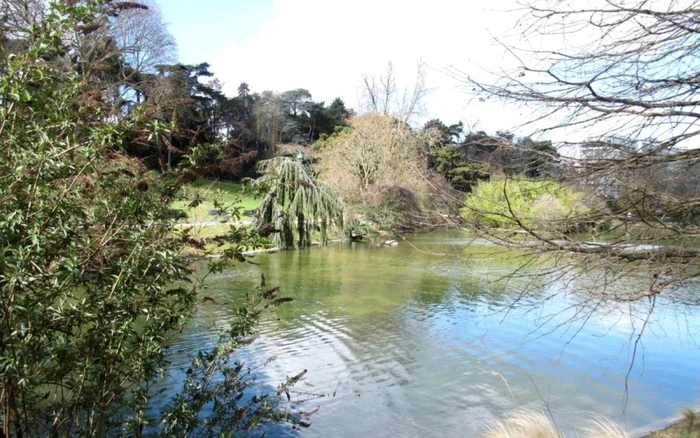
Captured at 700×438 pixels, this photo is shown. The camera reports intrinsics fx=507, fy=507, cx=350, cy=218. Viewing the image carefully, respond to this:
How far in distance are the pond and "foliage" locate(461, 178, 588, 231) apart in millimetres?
212

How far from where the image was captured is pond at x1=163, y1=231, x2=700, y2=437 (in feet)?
18.4

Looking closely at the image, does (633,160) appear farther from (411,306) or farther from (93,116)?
(411,306)

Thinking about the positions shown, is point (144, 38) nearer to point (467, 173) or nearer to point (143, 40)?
point (143, 40)

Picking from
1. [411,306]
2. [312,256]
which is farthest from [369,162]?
[411,306]

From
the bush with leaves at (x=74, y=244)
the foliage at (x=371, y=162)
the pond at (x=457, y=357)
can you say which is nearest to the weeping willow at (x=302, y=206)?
the pond at (x=457, y=357)

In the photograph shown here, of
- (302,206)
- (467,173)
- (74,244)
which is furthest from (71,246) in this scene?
(302,206)

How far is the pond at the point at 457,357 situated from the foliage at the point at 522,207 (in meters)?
0.21

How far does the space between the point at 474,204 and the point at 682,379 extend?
565 cm

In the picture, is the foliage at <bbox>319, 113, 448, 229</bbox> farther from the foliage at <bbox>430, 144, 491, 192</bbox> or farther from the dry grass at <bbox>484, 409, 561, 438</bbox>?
the foliage at <bbox>430, 144, 491, 192</bbox>

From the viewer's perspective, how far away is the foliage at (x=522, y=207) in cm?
332

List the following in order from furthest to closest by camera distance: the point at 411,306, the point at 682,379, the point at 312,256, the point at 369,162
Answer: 1. the point at 369,162
2. the point at 312,256
3. the point at 411,306
4. the point at 682,379

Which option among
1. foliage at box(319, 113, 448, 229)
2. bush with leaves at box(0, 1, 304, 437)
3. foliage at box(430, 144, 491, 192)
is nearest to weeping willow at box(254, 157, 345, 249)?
foliage at box(430, 144, 491, 192)

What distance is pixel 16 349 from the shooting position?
2.25m

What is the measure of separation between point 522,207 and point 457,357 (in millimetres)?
4667
